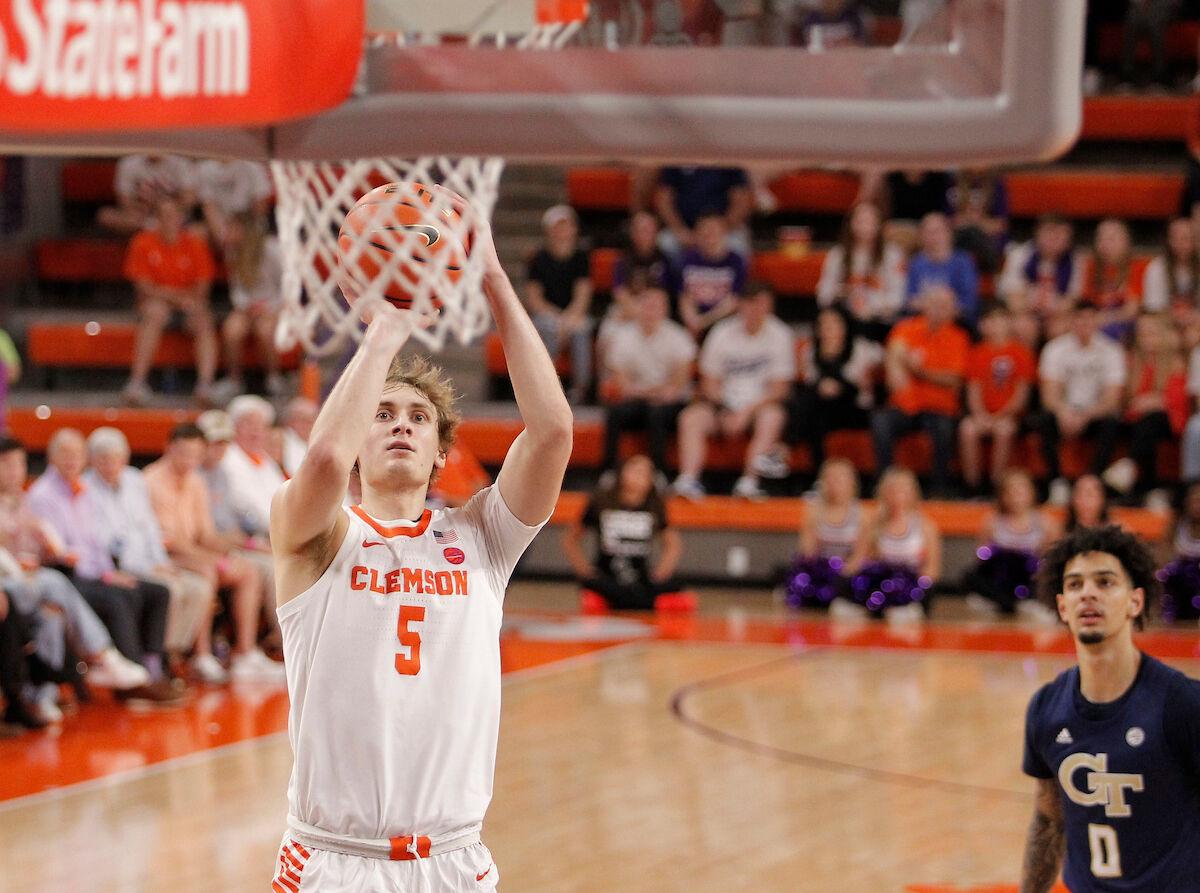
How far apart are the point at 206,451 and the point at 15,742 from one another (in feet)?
7.40

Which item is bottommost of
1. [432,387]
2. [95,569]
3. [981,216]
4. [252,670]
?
[252,670]

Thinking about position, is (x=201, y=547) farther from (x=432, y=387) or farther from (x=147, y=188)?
(x=432, y=387)

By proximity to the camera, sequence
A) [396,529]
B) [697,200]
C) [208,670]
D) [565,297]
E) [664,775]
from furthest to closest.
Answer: [697,200], [565,297], [208,670], [664,775], [396,529]

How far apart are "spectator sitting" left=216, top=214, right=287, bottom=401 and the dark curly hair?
401 inches

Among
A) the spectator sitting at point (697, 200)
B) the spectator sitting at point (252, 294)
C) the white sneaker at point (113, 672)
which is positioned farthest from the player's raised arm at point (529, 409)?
the spectator sitting at point (697, 200)

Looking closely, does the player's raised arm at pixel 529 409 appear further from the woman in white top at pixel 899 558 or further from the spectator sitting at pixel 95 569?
the woman in white top at pixel 899 558

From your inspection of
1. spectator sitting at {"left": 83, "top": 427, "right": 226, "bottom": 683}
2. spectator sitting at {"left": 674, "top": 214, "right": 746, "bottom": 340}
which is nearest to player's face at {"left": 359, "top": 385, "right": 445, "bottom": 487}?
spectator sitting at {"left": 83, "top": 427, "right": 226, "bottom": 683}

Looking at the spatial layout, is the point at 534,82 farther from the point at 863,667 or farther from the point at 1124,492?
the point at 1124,492

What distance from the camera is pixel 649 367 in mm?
13594

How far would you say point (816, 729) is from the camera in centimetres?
896

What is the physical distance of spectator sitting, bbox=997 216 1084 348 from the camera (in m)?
13.6

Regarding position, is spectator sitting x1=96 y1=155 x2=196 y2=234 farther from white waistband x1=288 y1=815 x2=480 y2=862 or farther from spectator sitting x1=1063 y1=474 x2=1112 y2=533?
white waistband x1=288 y1=815 x2=480 y2=862

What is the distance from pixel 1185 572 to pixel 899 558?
1773 millimetres

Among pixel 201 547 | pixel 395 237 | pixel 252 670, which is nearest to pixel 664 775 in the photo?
pixel 252 670
